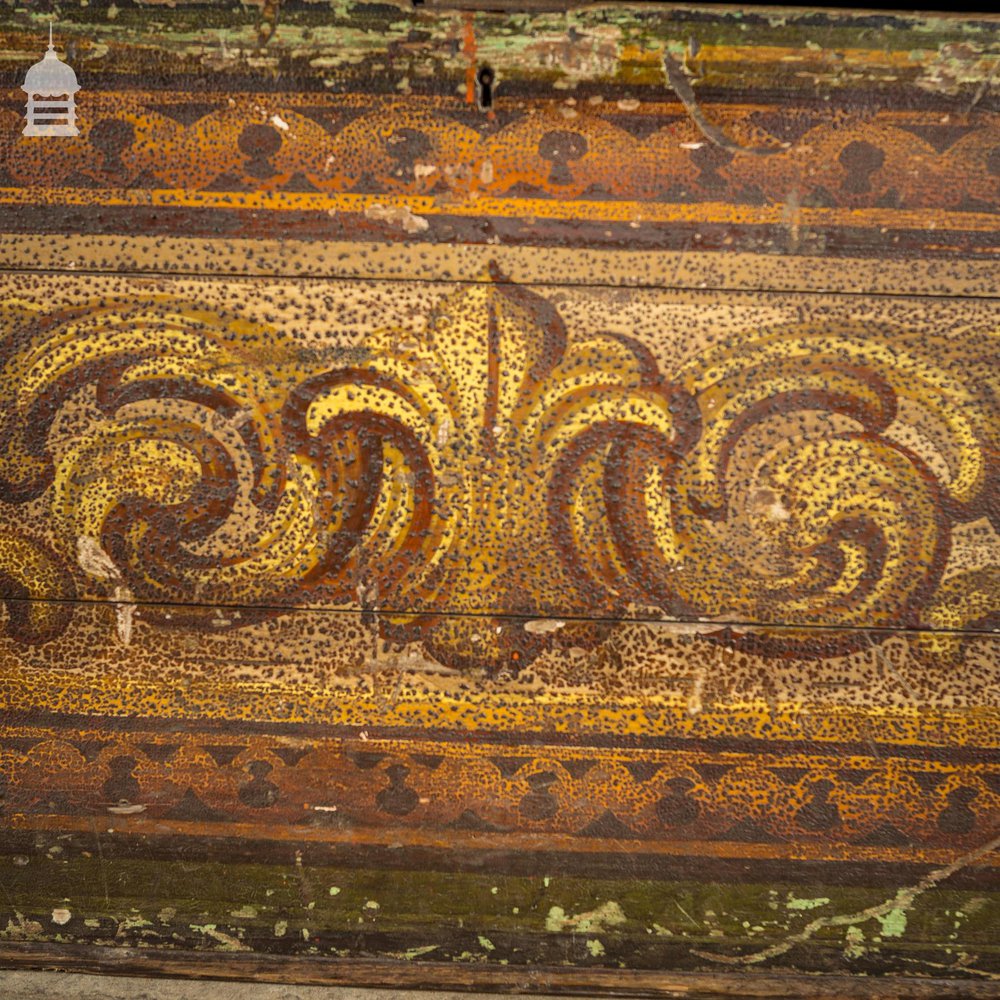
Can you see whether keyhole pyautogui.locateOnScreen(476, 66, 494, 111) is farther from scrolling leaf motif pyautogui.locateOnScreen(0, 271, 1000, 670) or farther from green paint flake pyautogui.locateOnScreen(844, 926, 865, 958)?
green paint flake pyautogui.locateOnScreen(844, 926, 865, 958)

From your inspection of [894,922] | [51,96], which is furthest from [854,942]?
[51,96]

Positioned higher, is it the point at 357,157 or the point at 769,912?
the point at 357,157

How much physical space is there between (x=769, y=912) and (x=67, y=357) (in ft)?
3.78

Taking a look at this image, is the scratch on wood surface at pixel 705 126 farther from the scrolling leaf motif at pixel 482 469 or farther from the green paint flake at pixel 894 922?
the green paint flake at pixel 894 922

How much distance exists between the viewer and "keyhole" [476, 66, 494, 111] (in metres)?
0.87

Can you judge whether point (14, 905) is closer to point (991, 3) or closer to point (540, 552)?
point (540, 552)

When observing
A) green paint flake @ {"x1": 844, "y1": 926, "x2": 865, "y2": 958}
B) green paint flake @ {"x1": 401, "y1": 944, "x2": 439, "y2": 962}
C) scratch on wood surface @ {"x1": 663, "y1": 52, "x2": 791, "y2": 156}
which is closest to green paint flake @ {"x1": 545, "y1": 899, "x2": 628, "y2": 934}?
green paint flake @ {"x1": 401, "y1": 944, "x2": 439, "y2": 962}

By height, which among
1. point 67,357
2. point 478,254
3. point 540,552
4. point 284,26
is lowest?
point 540,552

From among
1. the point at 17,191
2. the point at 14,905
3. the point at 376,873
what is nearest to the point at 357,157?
the point at 17,191

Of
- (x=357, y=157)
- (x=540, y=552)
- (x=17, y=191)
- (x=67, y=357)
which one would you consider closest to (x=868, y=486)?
(x=540, y=552)

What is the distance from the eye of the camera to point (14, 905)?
912 mm

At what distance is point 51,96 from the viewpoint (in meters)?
0.88

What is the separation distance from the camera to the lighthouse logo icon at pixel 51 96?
0.88m

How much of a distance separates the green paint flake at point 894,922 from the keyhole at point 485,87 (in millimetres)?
1145
